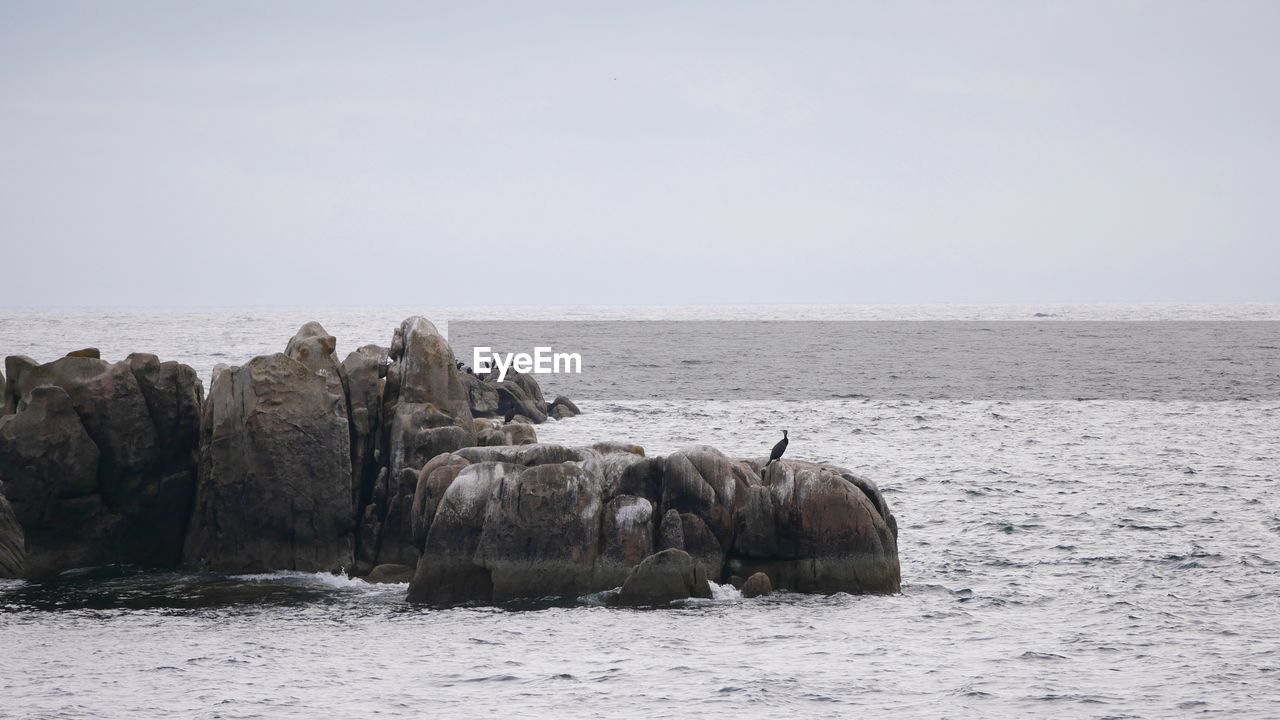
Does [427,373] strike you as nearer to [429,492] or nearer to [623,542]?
[429,492]

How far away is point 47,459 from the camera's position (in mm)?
26312

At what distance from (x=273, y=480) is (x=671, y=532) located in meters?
9.20

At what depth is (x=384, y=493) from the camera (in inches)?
1092

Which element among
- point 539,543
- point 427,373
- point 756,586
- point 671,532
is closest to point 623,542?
point 671,532

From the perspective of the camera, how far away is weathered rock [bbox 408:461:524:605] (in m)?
24.2

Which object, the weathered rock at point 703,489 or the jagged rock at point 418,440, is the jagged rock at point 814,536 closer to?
the weathered rock at point 703,489

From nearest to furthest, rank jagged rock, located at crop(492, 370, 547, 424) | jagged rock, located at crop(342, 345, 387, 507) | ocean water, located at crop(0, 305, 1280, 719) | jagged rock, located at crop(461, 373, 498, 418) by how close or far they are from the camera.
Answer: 1. ocean water, located at crop(0, 305, 1280, 719)
2. jagged rock, located at crop(342, 345, 387, 507)
3. jagged rock, located at crop(461, 373, 498, 418)
4. jagged rock, located at crop(492, 370, 547, 424)

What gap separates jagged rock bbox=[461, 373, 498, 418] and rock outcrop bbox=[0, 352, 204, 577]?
22094 mm

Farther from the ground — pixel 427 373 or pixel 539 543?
pixel 427 373

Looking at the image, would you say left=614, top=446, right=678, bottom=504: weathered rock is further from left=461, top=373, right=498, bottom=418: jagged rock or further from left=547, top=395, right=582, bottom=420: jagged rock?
left=547, top=395, right=582, bottom=420: jagged rock

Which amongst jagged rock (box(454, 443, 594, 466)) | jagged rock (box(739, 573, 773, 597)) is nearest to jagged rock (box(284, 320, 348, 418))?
jagged rock (box(454, 443, 594, 466))

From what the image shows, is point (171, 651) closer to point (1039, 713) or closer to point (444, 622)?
point (444, 622)

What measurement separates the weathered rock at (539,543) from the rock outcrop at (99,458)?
335 inches

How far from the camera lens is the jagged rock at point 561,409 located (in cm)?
5734
